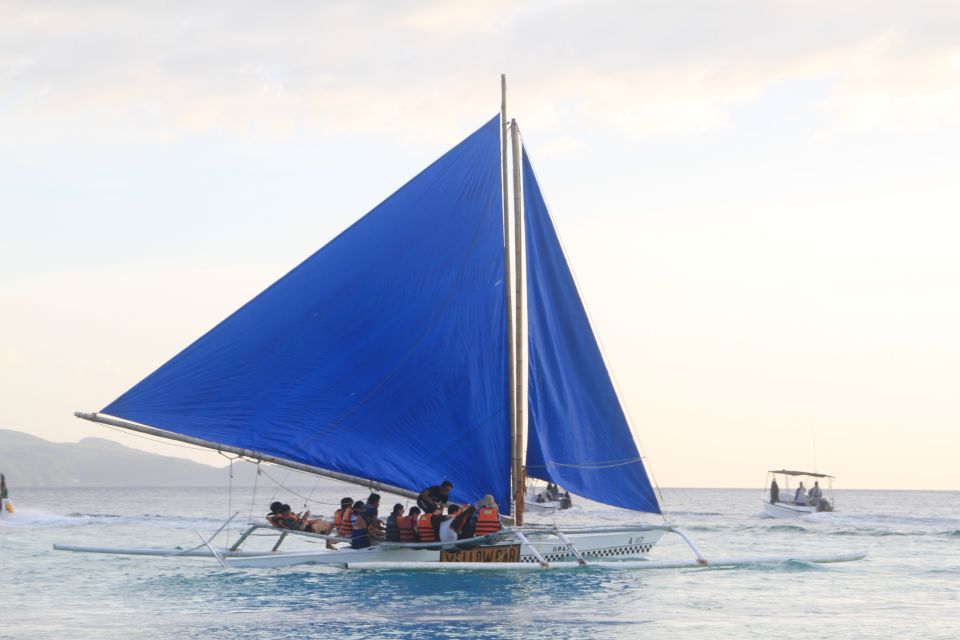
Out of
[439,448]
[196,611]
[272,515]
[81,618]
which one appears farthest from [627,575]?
[81,618]

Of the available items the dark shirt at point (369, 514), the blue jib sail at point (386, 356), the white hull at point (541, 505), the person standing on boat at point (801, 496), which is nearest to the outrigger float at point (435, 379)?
the blue jib sail at point (386, 356)

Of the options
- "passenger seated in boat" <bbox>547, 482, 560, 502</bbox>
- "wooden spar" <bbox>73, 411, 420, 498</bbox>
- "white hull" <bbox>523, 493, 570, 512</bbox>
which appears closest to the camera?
"wooden spar" <bbox>73, 411, 420, 498</bbox>

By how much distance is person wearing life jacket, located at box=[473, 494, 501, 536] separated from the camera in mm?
22672

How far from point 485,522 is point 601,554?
10.3 feet

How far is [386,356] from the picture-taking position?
23531mm

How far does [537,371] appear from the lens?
24.4 metres

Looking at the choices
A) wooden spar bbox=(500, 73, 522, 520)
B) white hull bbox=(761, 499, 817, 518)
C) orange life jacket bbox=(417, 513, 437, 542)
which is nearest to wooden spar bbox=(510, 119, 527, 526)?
wooden spar bbox=(500, 73, 522, 520)

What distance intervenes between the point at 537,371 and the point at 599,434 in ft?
6.09

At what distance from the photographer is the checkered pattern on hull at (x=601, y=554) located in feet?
77.1

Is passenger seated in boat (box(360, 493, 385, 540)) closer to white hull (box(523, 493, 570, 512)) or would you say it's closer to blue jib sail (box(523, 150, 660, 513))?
blue jib sail (box(523, 150, 660, 513))

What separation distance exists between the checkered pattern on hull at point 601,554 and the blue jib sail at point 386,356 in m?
1.34

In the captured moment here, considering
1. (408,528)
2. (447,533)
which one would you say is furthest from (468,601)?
(408,528)

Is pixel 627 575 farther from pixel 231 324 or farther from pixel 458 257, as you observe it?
pixel 231 324

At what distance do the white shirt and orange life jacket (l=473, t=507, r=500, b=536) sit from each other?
427 mm
